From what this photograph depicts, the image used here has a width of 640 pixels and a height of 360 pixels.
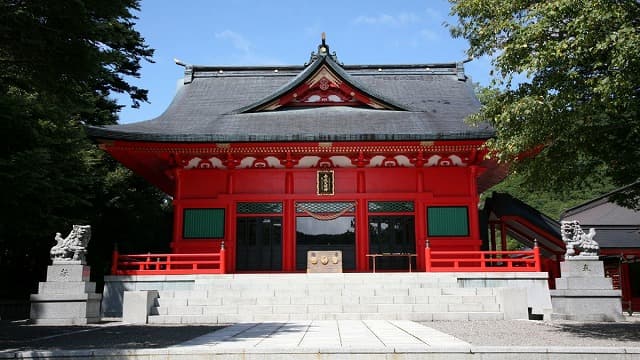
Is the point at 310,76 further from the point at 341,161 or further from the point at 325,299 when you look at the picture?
the point at 325,299

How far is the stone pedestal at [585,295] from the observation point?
12.7m

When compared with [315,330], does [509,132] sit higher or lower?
higher

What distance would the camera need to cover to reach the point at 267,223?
18.5 meters

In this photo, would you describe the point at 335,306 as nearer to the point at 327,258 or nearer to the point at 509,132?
the point at 327,258

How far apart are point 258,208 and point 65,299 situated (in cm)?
690

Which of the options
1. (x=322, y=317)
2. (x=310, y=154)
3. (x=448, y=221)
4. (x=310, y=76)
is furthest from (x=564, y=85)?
(x=310, y=76)

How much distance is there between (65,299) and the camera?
45.2 feet

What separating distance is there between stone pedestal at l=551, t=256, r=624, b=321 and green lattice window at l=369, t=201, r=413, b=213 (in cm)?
622

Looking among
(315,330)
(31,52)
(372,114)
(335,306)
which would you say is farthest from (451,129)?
(31,52)

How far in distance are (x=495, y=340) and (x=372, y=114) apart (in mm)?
11741

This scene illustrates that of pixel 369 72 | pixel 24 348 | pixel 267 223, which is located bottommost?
pixel 24 348

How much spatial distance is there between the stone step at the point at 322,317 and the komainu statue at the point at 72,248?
2.92m

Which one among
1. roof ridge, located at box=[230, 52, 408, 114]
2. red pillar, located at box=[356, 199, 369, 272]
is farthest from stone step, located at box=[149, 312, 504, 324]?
roof ridge, located at box=[230, 52, 408, 114]

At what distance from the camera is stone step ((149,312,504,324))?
12.9 metres
